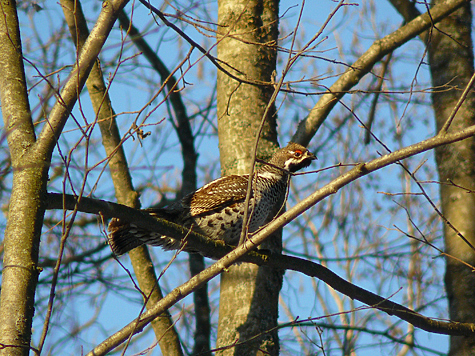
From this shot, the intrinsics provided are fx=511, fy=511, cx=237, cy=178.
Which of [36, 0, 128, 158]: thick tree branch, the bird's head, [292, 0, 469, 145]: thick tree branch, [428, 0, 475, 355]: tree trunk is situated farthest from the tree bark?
[428, 0, 475, 355]: tree trunk

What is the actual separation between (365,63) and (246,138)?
1.47m

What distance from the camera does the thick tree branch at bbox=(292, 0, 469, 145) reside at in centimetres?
524

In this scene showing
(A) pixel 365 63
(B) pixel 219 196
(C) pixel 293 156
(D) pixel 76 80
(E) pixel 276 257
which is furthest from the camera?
(C) pixel 293 156

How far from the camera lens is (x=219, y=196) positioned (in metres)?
4.81

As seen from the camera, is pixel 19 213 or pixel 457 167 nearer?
pixel 19 213

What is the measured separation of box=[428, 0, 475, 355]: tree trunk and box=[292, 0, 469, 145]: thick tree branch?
0.74 ft

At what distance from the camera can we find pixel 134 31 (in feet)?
23.2

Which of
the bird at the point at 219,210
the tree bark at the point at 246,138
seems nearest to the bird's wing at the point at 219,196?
the bird at the point at 219,210

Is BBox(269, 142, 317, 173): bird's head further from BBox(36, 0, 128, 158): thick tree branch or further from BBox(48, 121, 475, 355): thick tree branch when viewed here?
BBox(36, 0, 128, 158): thick tree branch

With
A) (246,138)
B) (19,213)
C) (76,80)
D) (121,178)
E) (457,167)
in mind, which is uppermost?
(246,138)

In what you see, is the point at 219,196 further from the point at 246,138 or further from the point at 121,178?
the point at 121,178

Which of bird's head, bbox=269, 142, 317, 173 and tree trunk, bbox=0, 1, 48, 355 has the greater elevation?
bird's head, bbox=269, 142, 317, 173

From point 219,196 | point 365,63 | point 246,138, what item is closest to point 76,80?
point 219,196

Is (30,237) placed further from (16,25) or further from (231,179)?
(231,179)
